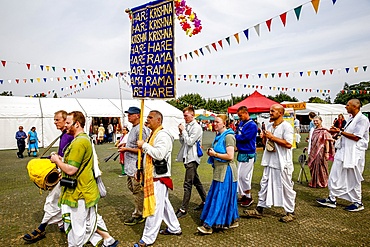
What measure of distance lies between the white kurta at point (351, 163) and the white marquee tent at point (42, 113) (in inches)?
715

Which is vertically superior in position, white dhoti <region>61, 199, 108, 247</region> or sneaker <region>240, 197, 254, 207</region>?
white dhoti <region>61, 199, 108, 247</region>

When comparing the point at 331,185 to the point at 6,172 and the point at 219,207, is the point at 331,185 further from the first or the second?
the point at 6,172

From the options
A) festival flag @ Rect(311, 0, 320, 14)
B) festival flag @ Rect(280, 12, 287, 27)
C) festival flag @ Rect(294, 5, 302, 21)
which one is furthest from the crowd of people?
festival flag @ Rect(280, 12, 287, 27)

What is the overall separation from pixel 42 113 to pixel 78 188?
59.4 feet

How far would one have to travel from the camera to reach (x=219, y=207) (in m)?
4.00

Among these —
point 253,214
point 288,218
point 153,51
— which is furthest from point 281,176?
point 153,51

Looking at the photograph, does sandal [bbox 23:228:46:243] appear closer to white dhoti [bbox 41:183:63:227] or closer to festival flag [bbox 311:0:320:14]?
white dhoti [bbox 41:183:63:227]

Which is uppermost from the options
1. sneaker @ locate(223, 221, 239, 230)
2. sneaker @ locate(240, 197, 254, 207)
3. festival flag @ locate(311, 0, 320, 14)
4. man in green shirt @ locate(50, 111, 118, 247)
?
festival flag @ locate(311, 0, 320, 14)

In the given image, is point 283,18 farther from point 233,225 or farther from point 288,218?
point 233,225

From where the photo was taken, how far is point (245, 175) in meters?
5.36

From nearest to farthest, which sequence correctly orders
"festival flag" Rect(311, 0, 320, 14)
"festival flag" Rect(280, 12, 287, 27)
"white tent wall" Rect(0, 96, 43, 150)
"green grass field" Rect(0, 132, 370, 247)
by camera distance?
"green grass field" Rect(0, 132, 370, 247), "festival flag" Rect(311, 0, 320, 14), "festival flag" Rect(280, 12, 287, 27), "white tent wall" Rect(0, 96, 43, 150)

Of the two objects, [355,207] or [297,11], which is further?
[297,11]

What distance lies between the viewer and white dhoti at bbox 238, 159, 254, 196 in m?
5.36

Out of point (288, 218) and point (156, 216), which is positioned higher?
point (156, 216)
